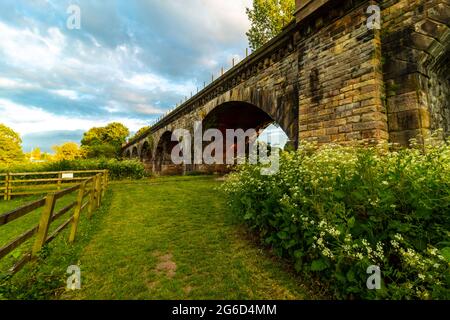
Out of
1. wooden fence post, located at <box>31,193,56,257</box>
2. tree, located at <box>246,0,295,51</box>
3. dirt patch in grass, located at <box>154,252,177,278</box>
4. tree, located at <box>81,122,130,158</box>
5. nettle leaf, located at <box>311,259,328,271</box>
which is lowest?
dirt patch in grass, located at <box>154,252,177,278</box>

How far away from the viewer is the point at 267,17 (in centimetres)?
1994

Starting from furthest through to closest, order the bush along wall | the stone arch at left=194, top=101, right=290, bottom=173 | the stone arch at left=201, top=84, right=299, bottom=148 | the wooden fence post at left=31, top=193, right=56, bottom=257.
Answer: the stone arch at left=194, top=101, right=290, bottom=173 → the stone arch at left=201, top=84, right=299, bottom=148 → the wooden fence post at left=31, top=193, right=56, bottom=257 → the bush along wall

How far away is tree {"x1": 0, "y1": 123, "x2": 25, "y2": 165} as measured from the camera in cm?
3089

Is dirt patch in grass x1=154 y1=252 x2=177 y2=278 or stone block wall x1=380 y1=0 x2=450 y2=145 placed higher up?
stone block wall x1=380 y1=0 x2=450 y2=145

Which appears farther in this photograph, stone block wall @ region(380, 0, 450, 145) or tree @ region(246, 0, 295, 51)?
tree @ region(246, 0, 295, 51)

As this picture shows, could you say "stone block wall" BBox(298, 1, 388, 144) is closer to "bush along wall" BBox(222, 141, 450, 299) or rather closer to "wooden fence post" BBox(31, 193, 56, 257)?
"bush along wall" BBox(222, 141, 450, 299)

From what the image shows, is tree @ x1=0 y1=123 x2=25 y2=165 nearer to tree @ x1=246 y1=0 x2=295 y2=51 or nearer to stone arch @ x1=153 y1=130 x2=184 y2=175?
stone arch @ x1=153 y1=130 x2=184 y2=175

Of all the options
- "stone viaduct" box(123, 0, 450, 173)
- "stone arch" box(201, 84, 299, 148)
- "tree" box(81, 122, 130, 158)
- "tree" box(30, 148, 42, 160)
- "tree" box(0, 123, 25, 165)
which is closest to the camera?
"stone viaduct" box(123, 0, 450, 173)

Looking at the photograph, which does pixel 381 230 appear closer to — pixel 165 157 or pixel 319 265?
pixel 319 265

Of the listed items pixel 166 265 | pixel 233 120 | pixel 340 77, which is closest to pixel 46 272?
pixel 166 265

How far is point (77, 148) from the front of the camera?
5078cm

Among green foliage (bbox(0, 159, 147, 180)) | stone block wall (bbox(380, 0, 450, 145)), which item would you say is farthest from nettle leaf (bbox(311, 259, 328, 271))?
green foliage (bbox(0, 159, 147, 180))
